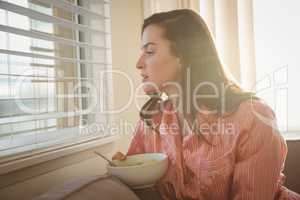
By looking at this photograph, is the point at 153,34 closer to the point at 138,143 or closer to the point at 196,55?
the point at 196,55

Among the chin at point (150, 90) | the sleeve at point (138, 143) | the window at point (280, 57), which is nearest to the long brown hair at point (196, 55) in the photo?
the chin at point (150, 90)

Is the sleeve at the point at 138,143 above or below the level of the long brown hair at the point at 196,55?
below

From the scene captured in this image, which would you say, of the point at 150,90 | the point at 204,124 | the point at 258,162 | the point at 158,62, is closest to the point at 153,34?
the point at 158,62

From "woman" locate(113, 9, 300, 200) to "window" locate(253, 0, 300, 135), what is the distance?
0.66m

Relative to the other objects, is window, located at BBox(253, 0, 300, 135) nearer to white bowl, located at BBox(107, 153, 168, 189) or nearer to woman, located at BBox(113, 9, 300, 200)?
woman, located at BBox(113, 9, 300, 200)

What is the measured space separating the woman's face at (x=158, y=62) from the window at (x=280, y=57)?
78 centimetres

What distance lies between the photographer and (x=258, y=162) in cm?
105

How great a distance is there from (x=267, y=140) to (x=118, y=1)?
3.42 ft

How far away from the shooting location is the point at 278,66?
1.82 metres

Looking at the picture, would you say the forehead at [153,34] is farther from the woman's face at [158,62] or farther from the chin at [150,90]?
the chin at [150,90]

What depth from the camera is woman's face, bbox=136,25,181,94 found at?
4.04 feet

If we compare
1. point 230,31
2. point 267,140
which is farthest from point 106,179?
point 230,31

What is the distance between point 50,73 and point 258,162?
2.78ft

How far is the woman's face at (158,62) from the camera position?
1231mm
